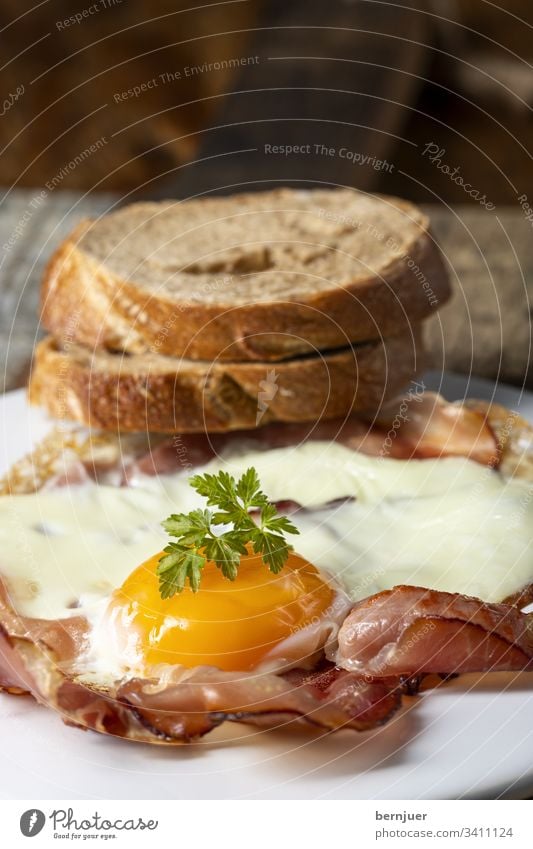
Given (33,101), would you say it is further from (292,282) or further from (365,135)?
(292,282)

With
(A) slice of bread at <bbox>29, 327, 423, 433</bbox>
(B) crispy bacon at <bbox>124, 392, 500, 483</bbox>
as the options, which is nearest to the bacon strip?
(B) crispy bacon at <bbox>124, 392, 500, 483</bbox>

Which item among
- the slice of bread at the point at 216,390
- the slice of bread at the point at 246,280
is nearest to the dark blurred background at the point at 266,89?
the slice of bread at the point at 246,280

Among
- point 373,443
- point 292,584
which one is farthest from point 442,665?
point 373,443

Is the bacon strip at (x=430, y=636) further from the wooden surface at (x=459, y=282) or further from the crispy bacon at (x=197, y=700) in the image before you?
the wooden surface at (x=459, y=282)

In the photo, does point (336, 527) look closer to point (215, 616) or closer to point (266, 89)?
point (215, 616)
